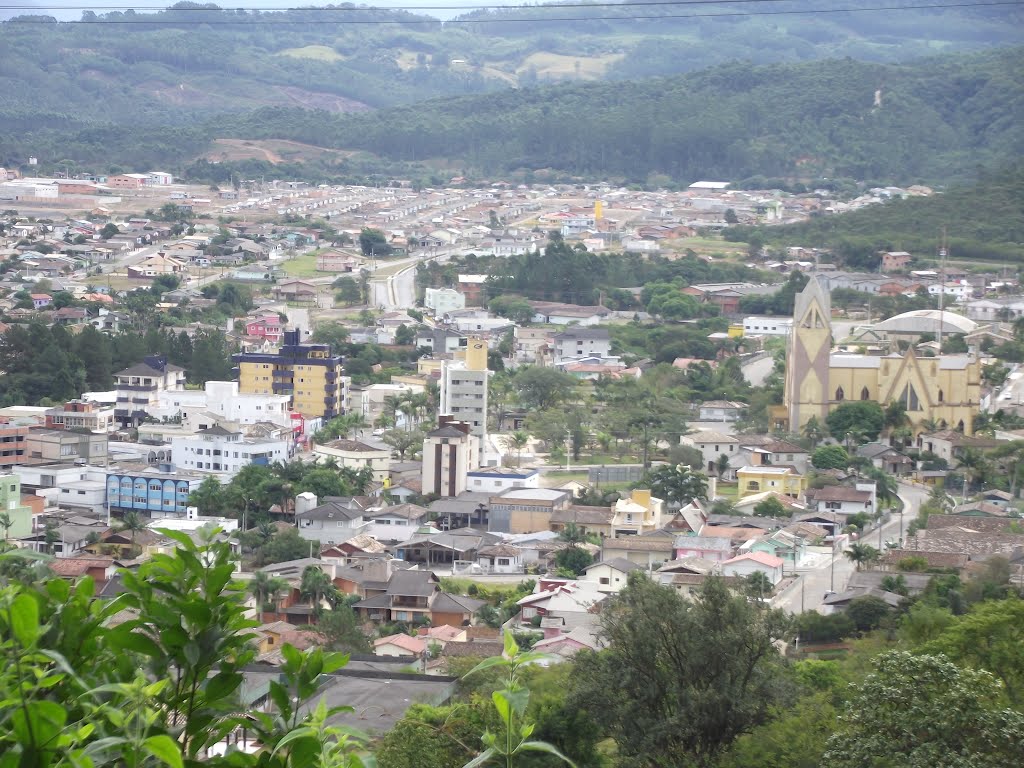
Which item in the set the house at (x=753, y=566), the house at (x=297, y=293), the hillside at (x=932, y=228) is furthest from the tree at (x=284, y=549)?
the hillside at (x=932, y=228)

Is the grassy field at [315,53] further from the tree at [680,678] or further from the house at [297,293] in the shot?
the tree at [680,678]

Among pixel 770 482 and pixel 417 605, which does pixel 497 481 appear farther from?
pixel 417 605

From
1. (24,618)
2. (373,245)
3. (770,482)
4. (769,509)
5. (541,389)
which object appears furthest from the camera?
(373,245)

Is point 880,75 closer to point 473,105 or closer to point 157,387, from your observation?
point 473,105

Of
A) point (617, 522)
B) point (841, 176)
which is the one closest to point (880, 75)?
point (841, 176)

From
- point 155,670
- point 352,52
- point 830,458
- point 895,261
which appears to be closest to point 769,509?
point 830,458

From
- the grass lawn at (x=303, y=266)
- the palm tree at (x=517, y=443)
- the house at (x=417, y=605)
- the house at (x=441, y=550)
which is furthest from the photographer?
the grass lawn at (x=303, y=266)
